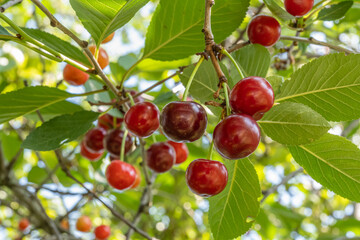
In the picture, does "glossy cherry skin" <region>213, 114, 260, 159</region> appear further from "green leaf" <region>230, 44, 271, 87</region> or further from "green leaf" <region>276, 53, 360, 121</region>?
"green leaf" <region>230, 44, 271, 87</region>

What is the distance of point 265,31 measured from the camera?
153cm

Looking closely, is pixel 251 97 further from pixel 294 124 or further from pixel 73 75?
pixel 73 75

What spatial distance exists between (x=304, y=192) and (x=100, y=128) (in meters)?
3.21

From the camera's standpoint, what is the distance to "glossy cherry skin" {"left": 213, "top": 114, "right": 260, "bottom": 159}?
947 millimetres

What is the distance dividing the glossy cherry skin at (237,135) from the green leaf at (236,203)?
37 centimetres

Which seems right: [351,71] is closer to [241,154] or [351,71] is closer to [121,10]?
[241,154]

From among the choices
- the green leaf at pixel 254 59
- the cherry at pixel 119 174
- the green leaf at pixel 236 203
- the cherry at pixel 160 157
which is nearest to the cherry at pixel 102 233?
the cherry at pixel 119 174

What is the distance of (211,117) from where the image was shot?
6.79ft

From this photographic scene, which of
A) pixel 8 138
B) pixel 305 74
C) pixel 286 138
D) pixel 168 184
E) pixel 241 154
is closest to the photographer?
pixel 241 154

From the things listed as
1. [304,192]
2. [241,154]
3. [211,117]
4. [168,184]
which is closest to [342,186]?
[241,154]

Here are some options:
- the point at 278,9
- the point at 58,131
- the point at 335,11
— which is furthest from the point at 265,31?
the point at 58,131

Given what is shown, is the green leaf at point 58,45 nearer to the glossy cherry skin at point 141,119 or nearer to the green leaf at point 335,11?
the glossy cherry skin at point 141,119

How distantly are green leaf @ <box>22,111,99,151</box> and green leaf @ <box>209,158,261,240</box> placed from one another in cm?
71

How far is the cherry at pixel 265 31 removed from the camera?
5.03 feet
